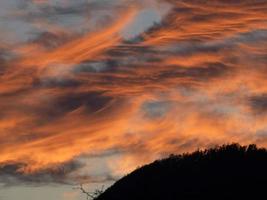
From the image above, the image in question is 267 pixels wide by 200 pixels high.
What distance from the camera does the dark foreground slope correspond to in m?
20.6

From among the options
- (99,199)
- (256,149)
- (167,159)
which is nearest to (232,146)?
(256,149)

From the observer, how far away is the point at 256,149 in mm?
21844

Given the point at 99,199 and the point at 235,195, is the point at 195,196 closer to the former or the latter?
the point at 235,195

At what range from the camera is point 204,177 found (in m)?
21.2

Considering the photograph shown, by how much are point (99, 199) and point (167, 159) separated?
286 cm

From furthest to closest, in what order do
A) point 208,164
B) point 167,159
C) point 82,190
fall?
point 82,190 < point 167,159 < point 208,164

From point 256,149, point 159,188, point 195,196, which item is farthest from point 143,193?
point 256,149

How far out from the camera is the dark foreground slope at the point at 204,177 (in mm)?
20578

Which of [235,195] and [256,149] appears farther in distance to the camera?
Answer: [256,149]

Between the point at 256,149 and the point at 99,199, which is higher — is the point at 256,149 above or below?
above

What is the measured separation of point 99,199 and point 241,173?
5517 millimetres

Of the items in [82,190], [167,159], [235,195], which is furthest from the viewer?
[82,190]

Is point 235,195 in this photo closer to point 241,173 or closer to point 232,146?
point 241,173

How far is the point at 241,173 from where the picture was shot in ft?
68.8
